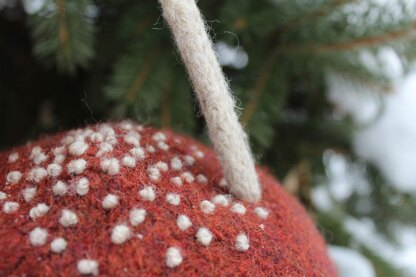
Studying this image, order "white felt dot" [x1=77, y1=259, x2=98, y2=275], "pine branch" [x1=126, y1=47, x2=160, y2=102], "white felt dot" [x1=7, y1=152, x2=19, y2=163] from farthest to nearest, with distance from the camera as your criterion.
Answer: "pine branch" [x1=126, y1=47, x2=160, y2=102], "white felt dot" [x1=7, y1=152, x2=19, y2=163], "white felt dot" [x1=77, y1=259, x2=98, y2=275]

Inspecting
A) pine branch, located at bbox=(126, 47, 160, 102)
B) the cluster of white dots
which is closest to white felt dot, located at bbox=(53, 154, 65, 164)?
the cluster of white dots

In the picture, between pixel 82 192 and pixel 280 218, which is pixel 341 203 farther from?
pixel 82 192

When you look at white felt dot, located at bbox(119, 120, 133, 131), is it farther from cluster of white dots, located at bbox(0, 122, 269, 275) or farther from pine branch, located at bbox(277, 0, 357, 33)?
pine branch, located at bbox(277, 0, 357, 33)

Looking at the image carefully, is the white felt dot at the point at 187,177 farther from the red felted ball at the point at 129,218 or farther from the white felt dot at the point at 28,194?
the white felt dot at the point at 28,194

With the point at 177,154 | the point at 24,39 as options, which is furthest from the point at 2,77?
the point at 177,154

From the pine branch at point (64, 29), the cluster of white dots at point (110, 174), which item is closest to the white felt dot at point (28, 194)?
the cluster of white dots at point (110, 174)

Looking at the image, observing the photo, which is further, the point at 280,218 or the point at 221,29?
the point at 221,29

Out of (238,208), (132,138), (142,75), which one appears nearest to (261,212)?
(238,208)

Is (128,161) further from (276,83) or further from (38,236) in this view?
(276,83)
